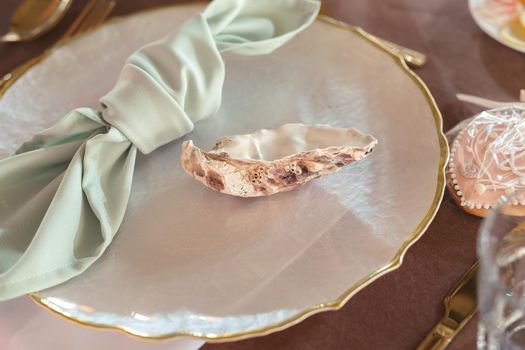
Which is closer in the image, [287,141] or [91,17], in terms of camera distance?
[287,141]

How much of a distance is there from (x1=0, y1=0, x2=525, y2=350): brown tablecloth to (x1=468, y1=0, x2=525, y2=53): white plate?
0.06ft

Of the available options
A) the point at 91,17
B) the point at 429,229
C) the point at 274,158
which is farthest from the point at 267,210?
the point at 91,17

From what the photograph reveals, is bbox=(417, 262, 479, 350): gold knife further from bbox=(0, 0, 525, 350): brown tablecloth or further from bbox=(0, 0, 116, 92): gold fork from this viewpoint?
bbox=(0, 0, 116, 92): gold fork

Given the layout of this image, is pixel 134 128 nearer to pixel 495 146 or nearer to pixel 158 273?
pixel 158 273

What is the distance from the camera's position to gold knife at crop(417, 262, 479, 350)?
514mm

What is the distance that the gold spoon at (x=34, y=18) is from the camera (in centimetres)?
92

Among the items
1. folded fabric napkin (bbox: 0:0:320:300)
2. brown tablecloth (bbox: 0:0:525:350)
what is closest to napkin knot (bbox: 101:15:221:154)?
folded fabric napkin (bbox: 0:0:320:300)

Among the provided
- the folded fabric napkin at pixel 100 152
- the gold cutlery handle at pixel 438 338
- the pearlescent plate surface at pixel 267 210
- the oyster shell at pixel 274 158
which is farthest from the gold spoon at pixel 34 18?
the gold cutlery handle at pixel 438 338

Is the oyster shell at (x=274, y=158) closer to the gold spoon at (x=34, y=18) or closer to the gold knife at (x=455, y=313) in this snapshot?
the gold knife at (x=455, y=313)

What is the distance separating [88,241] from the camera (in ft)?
1.92

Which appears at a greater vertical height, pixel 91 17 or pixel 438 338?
pixel 91 17

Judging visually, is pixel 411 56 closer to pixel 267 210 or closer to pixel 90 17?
pixel 267 210

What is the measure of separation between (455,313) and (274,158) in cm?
24

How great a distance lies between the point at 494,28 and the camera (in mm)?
774
